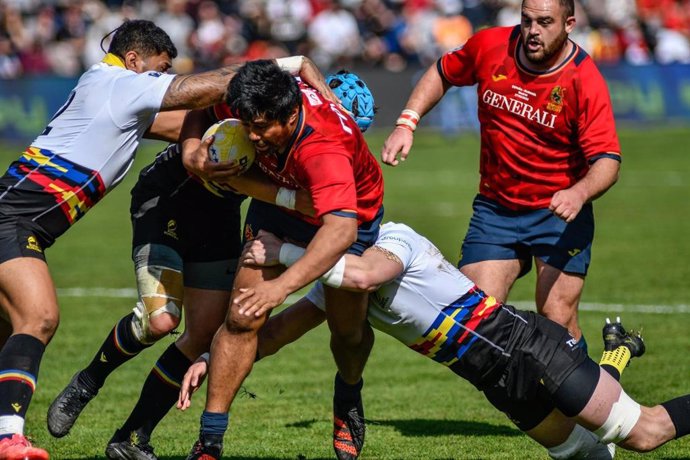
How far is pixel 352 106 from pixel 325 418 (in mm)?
2297

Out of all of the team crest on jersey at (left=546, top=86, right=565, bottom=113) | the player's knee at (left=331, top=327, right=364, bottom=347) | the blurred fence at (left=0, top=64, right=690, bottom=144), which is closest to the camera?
the player's knee at (left=331, top=327, right=364, bottom=347)

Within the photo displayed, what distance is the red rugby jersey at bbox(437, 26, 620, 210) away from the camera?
6.96 m

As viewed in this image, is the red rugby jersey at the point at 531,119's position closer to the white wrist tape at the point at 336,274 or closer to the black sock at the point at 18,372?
the white wrist tape at the point at 336,274

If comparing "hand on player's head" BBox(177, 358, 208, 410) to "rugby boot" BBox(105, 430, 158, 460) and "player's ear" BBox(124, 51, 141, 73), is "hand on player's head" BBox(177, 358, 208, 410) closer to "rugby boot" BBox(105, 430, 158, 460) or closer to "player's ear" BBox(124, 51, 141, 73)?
"rugby boot" BBox(105, 430, 158, 460)

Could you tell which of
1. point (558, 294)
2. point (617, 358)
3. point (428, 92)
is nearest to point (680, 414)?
point (617, 358)

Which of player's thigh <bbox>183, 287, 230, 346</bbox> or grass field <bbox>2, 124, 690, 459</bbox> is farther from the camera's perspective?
grass field <bbox>2, 124, 690, 459</bbox>

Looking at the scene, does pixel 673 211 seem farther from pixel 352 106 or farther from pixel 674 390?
pixel 352 106

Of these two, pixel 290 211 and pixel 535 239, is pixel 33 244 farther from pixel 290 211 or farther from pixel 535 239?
pixel 535 239

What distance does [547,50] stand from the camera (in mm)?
7016

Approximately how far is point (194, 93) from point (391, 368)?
383cm

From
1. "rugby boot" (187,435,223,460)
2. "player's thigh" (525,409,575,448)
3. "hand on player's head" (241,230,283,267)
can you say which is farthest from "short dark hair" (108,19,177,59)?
"player's thigh" (525,409,575,448)

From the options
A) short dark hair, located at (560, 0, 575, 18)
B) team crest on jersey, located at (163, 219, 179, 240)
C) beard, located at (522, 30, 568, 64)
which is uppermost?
short dark hair, located at (560, 0, 575, 18)

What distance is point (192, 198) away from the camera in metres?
7.14

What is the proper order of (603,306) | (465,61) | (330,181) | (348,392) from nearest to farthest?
(330,181) < (348,392) < (465,61) < (603,306)
